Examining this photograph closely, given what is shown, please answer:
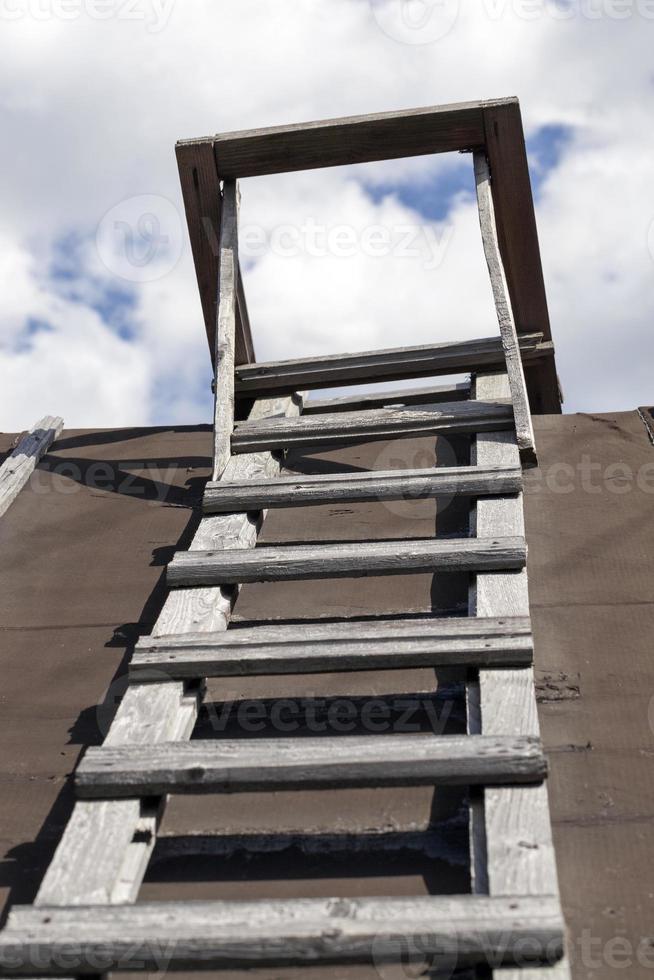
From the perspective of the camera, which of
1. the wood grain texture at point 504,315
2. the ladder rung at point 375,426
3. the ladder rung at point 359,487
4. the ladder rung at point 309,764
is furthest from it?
the ladder rung at point 375,426

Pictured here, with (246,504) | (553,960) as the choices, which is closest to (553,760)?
(553,960)

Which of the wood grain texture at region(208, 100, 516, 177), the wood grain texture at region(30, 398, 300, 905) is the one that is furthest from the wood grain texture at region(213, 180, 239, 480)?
the wood grain texture at region(30, 398, 300, 905)

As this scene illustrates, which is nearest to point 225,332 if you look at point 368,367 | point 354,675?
point 368,367

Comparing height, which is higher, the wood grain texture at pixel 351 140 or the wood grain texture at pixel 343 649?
the wood grain texture at pixel 351 140

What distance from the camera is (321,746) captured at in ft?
7.57

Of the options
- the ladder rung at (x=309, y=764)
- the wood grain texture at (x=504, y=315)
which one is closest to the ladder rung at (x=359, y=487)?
the wood grain texture at (x=504, y=315)

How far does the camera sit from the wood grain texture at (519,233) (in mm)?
4434

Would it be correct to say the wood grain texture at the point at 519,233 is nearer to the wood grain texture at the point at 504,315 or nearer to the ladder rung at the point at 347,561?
the wood grain texture at the point at 504,315

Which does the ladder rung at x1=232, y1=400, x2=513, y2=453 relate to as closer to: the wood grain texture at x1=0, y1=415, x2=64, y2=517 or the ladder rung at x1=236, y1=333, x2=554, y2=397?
the ladder rung at x1=236, y1=333, x2=554, y2=397

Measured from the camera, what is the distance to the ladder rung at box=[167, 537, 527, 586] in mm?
3012

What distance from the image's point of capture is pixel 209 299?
489cm

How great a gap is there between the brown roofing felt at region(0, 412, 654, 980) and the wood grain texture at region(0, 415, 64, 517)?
0.06 metres

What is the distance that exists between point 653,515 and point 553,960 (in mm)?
2174

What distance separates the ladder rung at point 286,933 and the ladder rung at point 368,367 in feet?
9.86
